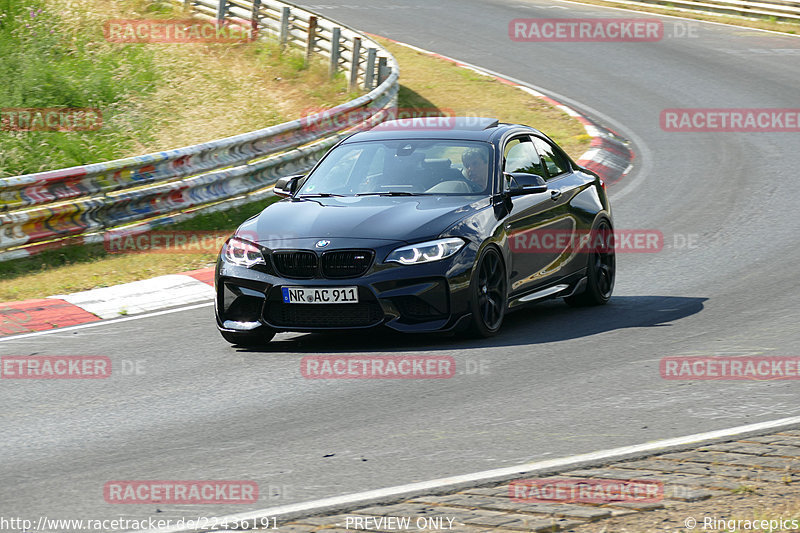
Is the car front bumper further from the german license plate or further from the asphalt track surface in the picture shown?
the asphalt track surface

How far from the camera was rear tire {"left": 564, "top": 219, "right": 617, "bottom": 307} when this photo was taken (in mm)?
10766

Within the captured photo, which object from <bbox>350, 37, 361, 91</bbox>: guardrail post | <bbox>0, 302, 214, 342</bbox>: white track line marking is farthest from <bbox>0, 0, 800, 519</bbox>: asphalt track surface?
<bbox>350, 37, 361, 91</bbox>: guardrail post

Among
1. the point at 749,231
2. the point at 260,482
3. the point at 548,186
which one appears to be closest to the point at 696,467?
the point at 260,482

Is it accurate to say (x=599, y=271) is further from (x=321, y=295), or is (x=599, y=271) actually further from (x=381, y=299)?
(x=321, y=295)

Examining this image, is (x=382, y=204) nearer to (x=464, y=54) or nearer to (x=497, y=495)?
(x=497, y=495)

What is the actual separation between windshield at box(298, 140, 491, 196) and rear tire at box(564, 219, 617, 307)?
1.57 metres

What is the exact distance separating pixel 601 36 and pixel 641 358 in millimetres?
25410

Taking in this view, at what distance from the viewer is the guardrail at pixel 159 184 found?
12695 millimetres

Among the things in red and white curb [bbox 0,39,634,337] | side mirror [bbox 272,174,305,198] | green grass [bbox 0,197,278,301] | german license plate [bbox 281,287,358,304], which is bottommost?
green grass [bbox 0,197,278,301]

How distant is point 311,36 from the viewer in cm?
2427

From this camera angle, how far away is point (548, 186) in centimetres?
1044

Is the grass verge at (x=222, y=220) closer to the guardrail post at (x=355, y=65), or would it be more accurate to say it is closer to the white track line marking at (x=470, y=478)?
the guardrail post at (x=355, y=65)

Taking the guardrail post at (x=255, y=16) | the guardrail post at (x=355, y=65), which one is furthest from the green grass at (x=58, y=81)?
the guardrail post at (x=355, y=65)

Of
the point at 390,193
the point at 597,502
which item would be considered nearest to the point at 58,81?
the point at 390,193
